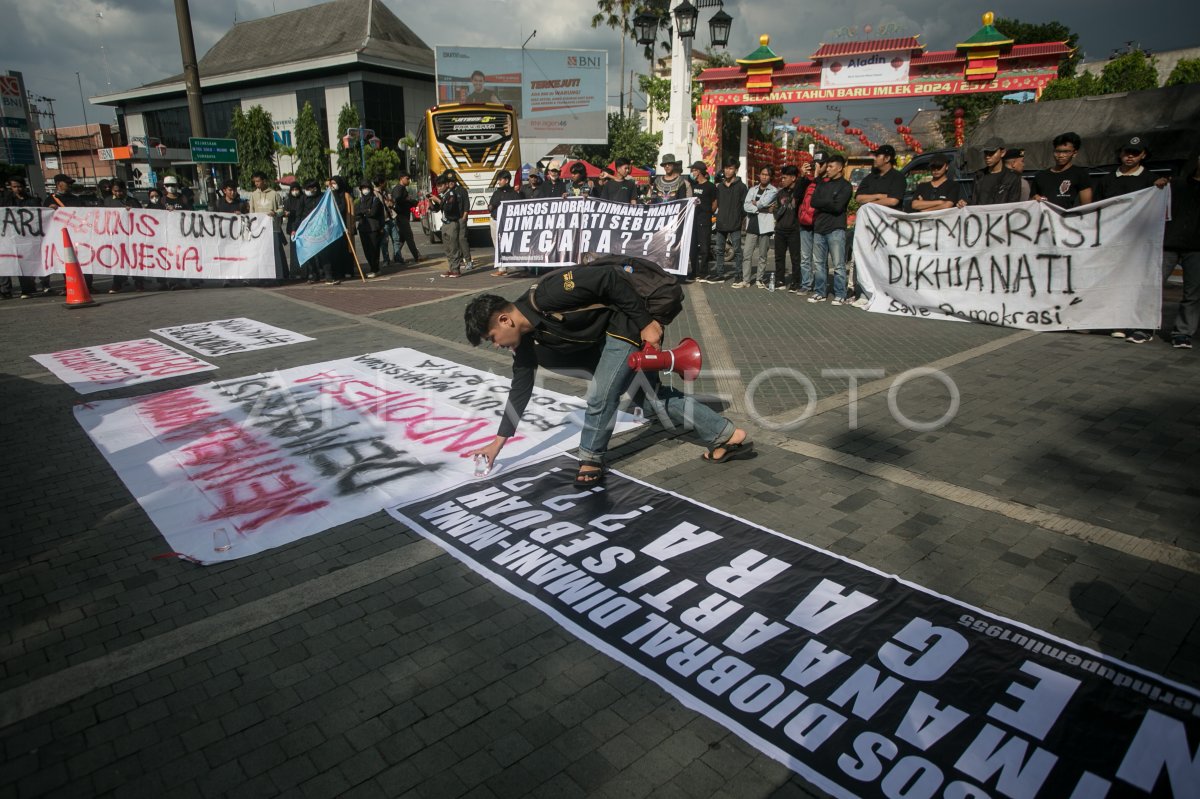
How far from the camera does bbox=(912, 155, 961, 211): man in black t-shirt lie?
28.8 ft

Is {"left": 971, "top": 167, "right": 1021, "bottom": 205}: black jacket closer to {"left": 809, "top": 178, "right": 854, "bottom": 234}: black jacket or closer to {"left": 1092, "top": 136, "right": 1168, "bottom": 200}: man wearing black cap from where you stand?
{"left": 1092, "top": 136, "right": 1168, "bottom": 200}: man wearing black cap

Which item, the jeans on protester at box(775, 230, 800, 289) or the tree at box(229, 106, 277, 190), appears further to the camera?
the tree at box(229, 106, 277, 190)

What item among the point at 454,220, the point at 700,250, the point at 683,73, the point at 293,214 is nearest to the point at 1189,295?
the point at 700,250

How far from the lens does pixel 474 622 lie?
304 centimetres

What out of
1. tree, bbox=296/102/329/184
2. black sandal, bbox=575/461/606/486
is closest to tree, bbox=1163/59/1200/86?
black sandal, bbox=575/461/606/486

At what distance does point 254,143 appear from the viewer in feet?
143

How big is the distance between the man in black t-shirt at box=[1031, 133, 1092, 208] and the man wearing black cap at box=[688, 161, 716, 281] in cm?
481

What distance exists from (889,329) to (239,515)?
7051 mm

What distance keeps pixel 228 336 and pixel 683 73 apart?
15066 mm

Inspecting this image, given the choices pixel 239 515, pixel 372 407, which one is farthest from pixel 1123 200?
pixel 239 515

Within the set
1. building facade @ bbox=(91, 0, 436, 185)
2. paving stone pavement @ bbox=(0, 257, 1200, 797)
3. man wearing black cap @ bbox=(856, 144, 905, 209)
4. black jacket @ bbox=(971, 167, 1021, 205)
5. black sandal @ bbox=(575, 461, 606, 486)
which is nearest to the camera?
paving stone pavement @ bbox=(0, 257, 1200, 797)

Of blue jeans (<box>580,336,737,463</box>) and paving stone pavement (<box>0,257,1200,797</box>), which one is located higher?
blue jeans (<box>580,336,737,463</box>)

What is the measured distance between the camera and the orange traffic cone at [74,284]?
421 inches

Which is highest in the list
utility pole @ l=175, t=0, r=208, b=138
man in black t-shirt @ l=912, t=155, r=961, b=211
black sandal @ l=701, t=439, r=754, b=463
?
utility pole @ l=175, t=0, r=208, b=138
